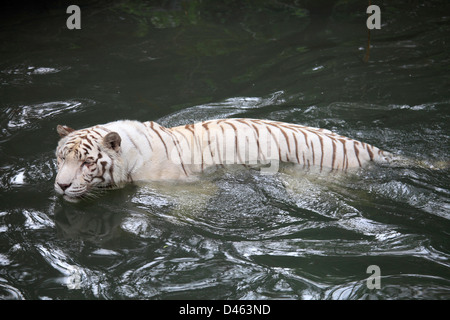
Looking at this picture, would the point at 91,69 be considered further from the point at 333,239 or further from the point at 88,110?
the point at 333,239

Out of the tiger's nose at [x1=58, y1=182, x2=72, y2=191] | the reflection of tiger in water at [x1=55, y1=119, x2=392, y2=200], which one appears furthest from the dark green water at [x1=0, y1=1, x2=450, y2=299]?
the tiger's nose at [x1=58, y1=182, x2=72, y2=191]

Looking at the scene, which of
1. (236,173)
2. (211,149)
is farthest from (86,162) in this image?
(236,173)

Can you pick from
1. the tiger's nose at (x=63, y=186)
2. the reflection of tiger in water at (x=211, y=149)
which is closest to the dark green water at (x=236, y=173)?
the reflection of tiger in water at (x=211, y=149)

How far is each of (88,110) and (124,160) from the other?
1.61 metres

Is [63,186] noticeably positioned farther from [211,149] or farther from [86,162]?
[211,149]

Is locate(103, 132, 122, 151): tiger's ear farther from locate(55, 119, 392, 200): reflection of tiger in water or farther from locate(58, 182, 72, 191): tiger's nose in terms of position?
locate(58, 182, 72, 191): tiger's nose

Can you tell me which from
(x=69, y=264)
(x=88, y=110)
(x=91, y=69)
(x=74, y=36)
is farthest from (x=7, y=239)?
(x=74, y=36)

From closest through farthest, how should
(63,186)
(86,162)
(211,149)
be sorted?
1. (63,186)
2. (86,162)
3. (211,149)

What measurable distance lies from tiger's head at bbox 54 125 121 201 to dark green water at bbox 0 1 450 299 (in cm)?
19

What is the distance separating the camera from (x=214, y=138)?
332cm

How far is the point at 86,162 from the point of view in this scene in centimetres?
300

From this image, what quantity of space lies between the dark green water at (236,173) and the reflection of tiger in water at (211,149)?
0.12m

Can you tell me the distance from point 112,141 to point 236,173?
865 mm

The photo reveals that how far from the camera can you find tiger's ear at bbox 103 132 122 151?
9.80 feet
